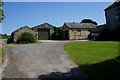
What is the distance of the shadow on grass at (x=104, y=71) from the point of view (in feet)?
24.0

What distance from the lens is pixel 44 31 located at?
3731 cm

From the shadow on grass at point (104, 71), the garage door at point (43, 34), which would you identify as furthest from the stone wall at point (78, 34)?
the shadow on grass at point (104, 71)

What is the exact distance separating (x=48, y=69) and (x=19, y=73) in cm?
175

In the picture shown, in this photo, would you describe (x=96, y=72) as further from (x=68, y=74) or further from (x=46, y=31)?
(x=46, y=31)

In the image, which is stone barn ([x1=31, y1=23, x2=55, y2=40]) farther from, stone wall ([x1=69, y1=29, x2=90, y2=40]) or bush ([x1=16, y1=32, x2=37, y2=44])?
bush ([x1=16, y1=32, x2=37, y2=44])

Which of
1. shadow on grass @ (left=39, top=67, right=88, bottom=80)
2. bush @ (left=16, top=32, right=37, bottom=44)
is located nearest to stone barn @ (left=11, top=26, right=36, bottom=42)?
bush @ (left=16, top=32, right=37, bottom=44)

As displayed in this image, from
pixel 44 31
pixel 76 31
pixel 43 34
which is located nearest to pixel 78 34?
pixel 76 31

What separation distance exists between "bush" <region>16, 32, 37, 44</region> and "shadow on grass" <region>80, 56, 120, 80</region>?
1904 centimetres

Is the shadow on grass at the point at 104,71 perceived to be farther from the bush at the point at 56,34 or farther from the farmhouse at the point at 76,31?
the bush at the point at 56,34

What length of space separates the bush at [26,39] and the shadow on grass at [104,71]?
62.5 feet

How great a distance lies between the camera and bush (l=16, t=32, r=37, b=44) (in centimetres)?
2652

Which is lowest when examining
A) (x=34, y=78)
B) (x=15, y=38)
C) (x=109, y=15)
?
(x=34, y=78)

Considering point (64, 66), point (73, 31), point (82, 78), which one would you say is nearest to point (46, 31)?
point (73, 31)

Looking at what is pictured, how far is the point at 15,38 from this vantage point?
2739cm
